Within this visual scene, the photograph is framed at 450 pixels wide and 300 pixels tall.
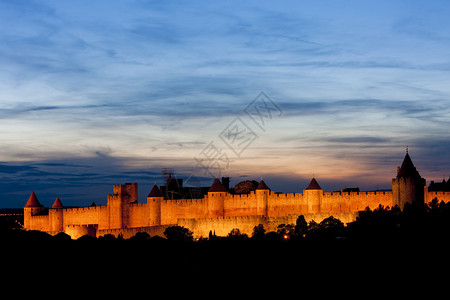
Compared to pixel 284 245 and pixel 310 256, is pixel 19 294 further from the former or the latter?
pixel 284 245

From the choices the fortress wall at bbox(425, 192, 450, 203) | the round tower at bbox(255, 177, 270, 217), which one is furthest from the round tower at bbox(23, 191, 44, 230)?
the fortress wall at bbox(425, 192, 450, 203)

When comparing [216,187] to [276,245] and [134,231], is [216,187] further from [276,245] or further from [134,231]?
[276,245]

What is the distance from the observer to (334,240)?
50.7 metres

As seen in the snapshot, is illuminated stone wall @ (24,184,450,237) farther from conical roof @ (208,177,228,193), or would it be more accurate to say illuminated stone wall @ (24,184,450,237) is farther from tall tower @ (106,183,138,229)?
conical roof @ (208,177,228,193)

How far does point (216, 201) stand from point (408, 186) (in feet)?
46.4

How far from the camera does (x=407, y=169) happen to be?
57.8 meters

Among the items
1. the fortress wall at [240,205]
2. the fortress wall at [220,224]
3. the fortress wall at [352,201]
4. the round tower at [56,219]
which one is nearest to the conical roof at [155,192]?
the fortress wall at [220,224]

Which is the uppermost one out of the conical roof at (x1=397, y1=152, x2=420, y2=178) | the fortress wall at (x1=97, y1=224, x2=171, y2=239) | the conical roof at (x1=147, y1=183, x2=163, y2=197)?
the conical roof at (x1=397, y1=152, x2=420, y2=178)

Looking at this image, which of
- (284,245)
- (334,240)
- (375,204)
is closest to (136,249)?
(284,245)

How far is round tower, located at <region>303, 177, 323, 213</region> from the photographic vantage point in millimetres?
60312

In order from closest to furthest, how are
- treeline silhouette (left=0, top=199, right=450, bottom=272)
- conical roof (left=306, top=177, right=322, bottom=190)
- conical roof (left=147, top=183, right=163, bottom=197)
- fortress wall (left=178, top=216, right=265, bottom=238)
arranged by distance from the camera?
treeline silhouette (left=0, top=199, right=450, bottom=272)
fortress wall (left=178, top=216, right=265, bottom=238)
conical roof (left=306, top=177, right=322, bottom=190)
conical roof (left=147, top=183, right=163, bottom=197)

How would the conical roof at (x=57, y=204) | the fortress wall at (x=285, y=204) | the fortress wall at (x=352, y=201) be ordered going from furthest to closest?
the conical roof at (x=57, y=204)
the fortress wall at (x=285, y=204)
the fortress wall at (x=352, y=201)

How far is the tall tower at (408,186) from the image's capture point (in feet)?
188

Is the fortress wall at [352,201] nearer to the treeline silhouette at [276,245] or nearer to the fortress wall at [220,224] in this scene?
the treeline silhouette at [276,245]
